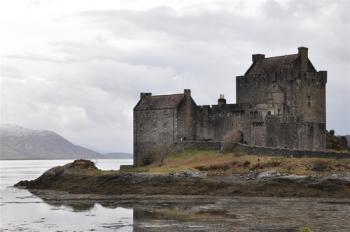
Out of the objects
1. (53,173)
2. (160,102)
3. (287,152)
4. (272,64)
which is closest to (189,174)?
(287,152)

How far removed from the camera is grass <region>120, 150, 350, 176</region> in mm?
57719

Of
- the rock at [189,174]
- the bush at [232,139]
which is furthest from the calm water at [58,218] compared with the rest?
the bush at [232,139]

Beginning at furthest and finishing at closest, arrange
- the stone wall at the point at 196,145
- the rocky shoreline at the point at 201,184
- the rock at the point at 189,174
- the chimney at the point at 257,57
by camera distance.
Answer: the chimney at the point at 257,57
the stone wall at the point at 196,145
the rock at the point at 189,174
the rocky shoreline at the point at 201,184

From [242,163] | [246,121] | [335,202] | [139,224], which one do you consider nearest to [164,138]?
[246,121]

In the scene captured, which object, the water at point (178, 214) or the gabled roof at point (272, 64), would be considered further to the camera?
the gabled roof at point (272, 64)

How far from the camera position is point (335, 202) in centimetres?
5031

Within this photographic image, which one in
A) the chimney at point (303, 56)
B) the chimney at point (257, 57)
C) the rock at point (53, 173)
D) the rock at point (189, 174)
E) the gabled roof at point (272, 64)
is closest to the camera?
the rock at point (189, 174)

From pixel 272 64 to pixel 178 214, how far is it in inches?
1398

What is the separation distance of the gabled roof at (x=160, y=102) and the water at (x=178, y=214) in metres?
20.2

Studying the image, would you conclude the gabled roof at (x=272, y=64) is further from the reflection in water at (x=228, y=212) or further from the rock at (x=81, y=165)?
the reflection in water at (x=228, y=212)

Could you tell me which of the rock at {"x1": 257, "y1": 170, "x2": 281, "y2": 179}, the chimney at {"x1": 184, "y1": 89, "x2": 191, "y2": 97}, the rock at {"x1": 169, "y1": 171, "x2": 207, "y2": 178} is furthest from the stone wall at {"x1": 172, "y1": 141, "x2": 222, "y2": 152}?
the rock at {"x1": 257, "y1": 170, "x2": 281, "y2": 179}

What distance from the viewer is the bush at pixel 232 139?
2719 inches

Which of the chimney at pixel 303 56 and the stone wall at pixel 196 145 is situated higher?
the chimney at pixel 303 56

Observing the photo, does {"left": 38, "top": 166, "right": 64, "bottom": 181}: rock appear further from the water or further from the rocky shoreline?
the water
